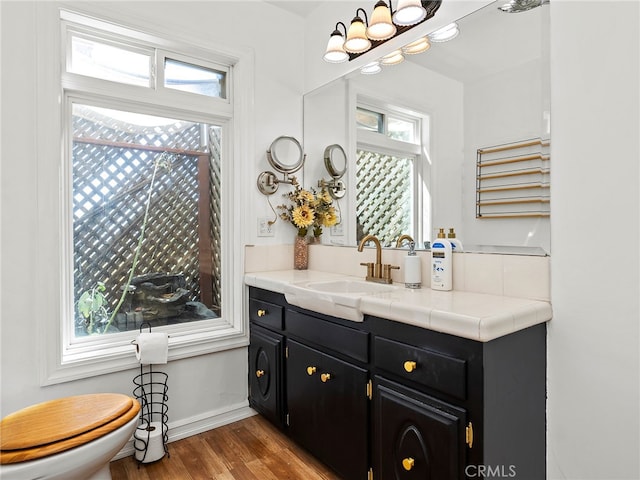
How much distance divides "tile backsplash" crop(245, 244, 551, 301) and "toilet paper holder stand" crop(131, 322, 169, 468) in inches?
31.4

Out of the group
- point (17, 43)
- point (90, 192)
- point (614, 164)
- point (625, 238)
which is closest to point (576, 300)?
point (625, 238)

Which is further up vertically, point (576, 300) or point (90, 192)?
point (90, 192)

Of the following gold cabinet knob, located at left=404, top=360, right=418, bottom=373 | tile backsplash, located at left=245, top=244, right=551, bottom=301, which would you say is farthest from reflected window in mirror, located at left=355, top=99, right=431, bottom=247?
gold cabinet knob, located at left=404, top=360, right=418, bottom=373

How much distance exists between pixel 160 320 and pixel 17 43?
1.51 m

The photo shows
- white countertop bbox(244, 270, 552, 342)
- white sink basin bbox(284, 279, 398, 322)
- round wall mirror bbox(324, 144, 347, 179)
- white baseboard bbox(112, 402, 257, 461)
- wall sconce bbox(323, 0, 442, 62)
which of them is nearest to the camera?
white countertop bbox(244, 270, 552, 342)

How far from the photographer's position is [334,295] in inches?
63.1

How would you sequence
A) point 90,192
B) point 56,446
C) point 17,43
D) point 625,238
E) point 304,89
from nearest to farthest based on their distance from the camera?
point 625,238, point 56,446, point 17,43, point 90,192, point 304,89

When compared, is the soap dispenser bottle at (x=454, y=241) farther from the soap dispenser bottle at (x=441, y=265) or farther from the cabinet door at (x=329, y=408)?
the cabinet door at (x=329, y=408)

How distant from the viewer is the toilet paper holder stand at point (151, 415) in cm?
191

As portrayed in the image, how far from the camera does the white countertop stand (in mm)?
1146

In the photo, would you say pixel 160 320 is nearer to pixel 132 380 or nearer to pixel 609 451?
pixel 132 380

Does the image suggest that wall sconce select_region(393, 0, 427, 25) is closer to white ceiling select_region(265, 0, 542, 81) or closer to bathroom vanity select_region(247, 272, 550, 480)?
white ceiling select_region(265, 0, 542, 81)

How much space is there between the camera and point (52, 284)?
179 cm

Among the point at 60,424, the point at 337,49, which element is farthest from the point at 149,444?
the point at 337,49
